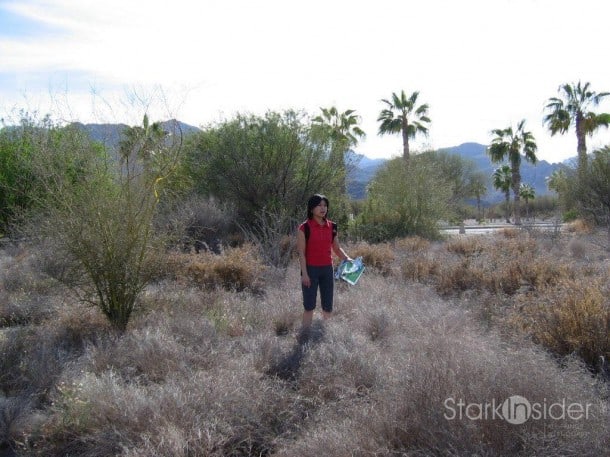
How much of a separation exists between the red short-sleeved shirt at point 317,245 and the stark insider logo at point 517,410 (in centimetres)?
321

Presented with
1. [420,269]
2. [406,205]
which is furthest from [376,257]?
[406,205]

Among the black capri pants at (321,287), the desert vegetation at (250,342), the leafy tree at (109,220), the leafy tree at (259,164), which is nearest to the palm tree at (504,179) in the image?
the leafy tree at (259,164)

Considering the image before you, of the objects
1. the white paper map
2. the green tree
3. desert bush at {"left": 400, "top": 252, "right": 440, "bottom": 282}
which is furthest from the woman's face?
the green tree

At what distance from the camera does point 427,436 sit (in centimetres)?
319

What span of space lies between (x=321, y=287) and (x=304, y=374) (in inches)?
72.9

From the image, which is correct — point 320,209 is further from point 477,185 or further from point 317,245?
point 477,185

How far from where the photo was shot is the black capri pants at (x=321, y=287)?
6.25m

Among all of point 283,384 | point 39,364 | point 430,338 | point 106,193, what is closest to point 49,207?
point 106,193

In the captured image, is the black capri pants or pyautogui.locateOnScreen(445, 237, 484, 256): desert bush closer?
the black capri pants

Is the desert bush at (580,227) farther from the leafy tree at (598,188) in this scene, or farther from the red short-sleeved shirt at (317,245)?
the red short-sleeved shirt at (317,245)

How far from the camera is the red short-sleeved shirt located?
6.32 meters

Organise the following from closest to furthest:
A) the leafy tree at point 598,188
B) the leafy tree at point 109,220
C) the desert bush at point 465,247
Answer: the leafy tree at point 109,220
the desert bush at point 465,247
the leafy tree at point 598,188

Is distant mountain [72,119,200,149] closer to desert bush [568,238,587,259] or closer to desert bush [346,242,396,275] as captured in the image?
desert bush [346,242,396,275]

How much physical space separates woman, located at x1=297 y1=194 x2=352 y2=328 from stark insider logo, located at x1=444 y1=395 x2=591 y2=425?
3.04 metres
